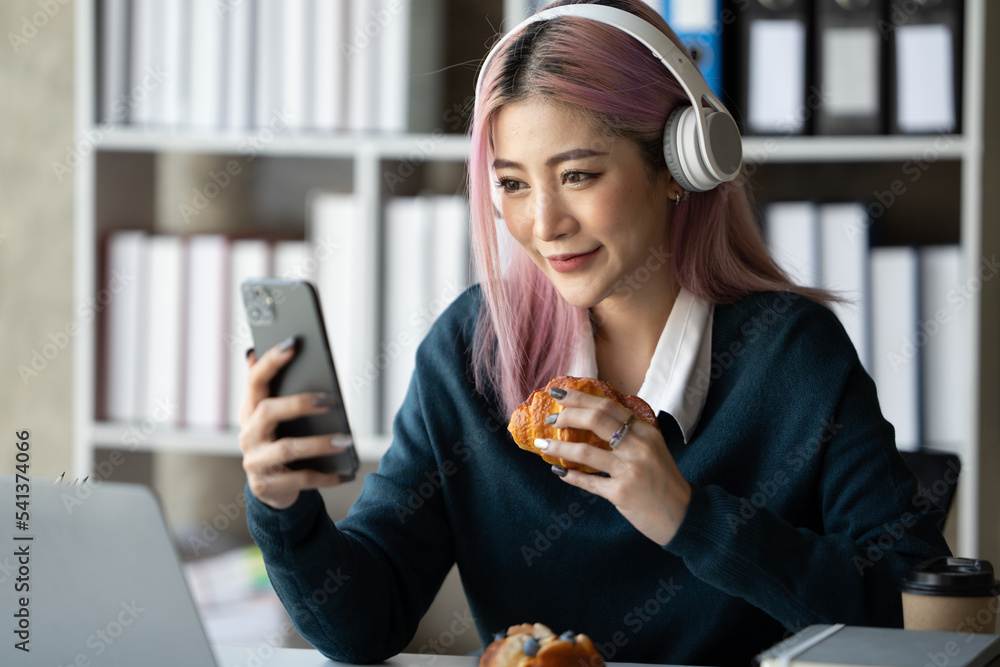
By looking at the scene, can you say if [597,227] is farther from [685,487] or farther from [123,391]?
[123,391]

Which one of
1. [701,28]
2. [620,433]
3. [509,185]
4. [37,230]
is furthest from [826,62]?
[37,230]

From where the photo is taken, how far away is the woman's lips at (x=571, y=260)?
109cm

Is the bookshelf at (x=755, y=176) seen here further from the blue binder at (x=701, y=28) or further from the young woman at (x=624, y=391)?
the young woman at (x=624, y=391)

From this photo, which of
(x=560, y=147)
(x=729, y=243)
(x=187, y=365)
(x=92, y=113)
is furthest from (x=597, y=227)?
(x=92, y=113)

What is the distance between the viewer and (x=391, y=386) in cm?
188

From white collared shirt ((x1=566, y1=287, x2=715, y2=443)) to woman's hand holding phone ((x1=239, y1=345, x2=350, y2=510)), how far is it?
0.46 metres

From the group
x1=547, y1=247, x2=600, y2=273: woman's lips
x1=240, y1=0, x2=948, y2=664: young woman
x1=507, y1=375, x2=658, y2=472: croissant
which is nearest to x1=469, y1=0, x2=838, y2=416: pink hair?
x1=240, y1=0, x2=948, y2=664: young woman

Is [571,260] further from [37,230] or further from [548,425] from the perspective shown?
[37,230]

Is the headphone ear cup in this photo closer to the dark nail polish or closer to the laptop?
the dark nail polish

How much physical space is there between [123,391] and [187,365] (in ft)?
0.49

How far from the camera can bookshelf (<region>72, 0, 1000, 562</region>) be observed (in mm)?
1647

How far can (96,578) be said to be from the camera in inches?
26.0

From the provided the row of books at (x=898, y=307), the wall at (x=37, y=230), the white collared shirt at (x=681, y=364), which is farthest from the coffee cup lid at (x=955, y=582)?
the wall at (x=37, y=230)

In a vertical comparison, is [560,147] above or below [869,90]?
below
